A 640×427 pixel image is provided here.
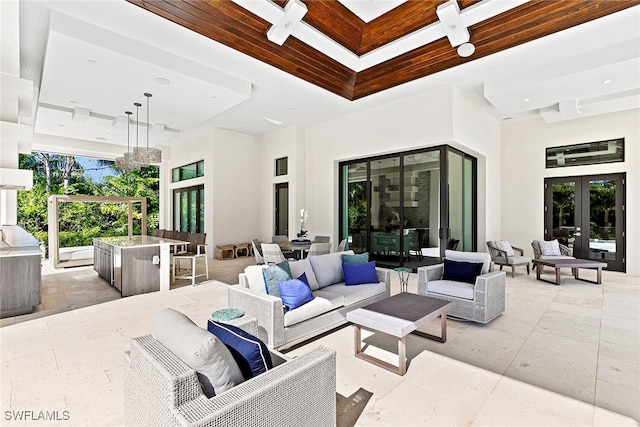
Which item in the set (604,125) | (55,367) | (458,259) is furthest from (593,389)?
(604,125)

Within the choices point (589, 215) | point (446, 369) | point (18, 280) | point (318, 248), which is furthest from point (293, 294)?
point (589, 215)

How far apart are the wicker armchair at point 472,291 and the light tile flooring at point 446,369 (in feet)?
0.52

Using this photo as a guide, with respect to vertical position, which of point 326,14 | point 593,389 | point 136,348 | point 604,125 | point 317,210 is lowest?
point 593,389

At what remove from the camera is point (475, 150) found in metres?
7.05

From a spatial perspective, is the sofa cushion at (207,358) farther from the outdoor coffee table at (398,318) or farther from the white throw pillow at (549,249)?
the white throw pillow at (549,249)

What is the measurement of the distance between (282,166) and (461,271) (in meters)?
6.67

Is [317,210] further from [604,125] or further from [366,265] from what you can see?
[604,125]

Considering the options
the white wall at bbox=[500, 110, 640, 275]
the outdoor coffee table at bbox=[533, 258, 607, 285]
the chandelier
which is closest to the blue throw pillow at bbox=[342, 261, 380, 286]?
the outdoor coffee table at bbox=[533, 258, 607, 285]

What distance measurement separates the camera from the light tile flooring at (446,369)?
6.84ft

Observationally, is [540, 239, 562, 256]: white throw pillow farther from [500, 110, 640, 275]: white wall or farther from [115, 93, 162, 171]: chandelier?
[115, 93, 162, 171]: chandelier

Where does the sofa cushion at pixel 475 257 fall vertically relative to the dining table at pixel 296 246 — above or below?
above

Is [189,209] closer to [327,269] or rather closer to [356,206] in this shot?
[356,206]

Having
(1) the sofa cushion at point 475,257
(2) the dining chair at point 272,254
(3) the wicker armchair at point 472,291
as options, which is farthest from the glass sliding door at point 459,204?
(2) the dining chair at point 272,254

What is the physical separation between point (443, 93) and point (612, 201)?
188 inches
